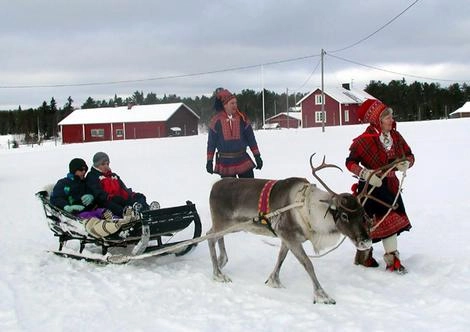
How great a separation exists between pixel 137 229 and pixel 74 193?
1.28 m

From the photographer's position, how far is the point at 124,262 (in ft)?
21.2

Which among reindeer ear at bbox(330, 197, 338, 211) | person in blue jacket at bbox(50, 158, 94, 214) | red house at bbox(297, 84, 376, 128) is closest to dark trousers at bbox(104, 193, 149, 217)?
person in blue jacket at bbox(50, 158, 94, 214)

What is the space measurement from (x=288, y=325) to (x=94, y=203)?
376cm

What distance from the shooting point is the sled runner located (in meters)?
6.30

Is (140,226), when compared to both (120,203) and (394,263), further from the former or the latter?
(394,263)

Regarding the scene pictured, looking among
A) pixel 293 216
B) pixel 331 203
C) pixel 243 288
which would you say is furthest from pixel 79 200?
pixel 331 203

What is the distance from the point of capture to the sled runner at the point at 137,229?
20.7 feet

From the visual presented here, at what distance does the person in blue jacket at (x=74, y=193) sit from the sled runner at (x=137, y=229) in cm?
14

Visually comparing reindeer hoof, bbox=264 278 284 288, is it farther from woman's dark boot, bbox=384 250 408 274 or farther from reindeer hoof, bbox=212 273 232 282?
woman's dark boot, bbox=384 250 408 274

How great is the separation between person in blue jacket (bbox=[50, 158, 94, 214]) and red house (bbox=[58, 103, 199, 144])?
50020 millimetres

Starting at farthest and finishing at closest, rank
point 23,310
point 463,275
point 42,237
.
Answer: point 42,237 → point 463,275 → point 23,310

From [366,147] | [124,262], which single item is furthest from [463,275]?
[124,262]

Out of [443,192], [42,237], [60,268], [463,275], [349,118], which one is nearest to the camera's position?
[463,275]

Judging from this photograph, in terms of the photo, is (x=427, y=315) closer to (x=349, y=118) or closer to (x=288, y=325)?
(x=288, y=325)
